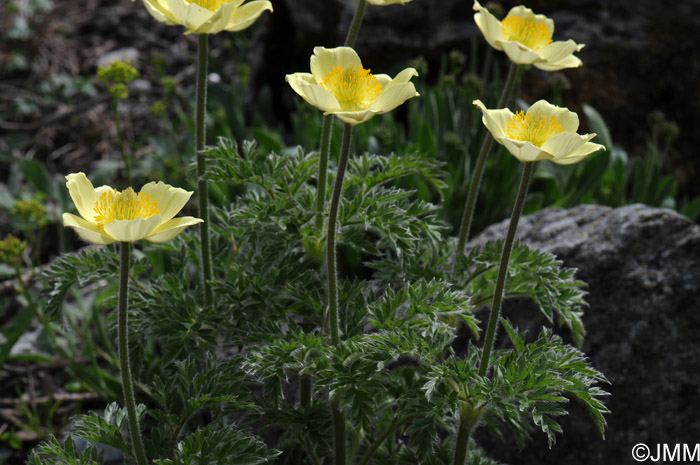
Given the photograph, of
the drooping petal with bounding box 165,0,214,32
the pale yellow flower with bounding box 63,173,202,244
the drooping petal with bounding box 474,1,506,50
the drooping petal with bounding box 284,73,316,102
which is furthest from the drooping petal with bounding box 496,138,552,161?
the drooping petal with bounding box 165,0,214,32

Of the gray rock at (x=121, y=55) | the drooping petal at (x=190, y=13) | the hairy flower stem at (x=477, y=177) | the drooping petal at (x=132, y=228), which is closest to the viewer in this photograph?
the drooping petal at (x=132, y=228)

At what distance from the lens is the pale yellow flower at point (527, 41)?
6.81 feet

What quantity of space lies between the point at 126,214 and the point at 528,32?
128 cm

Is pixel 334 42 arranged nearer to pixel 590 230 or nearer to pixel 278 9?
pixel 278 9

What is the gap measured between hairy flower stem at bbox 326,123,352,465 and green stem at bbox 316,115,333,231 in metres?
0.14

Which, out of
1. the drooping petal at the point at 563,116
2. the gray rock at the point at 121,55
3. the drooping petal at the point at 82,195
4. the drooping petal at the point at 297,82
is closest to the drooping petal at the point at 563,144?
the drooping petal at the point at 563,116

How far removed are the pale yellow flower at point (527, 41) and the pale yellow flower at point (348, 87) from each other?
426 mm

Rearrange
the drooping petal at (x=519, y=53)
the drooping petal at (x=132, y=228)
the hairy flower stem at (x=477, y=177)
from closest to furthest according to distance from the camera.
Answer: the drooping petal at (x=132, y=228) < the drooping petal at (x=519, y=53) < the hairy flower stem at (x=477, y=177)

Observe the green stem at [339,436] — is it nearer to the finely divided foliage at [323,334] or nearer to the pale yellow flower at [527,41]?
the finely divided foliage at [323,334]

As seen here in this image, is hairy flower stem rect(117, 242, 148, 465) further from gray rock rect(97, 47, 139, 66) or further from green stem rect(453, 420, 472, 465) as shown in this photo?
gray rock rect(97, 47, 139, 66)

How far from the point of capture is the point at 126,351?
172 centimetres

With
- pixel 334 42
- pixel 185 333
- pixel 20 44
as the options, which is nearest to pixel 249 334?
pixel 185 333

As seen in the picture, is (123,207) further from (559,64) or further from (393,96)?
(559,64)

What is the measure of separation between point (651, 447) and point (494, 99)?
1600mm
